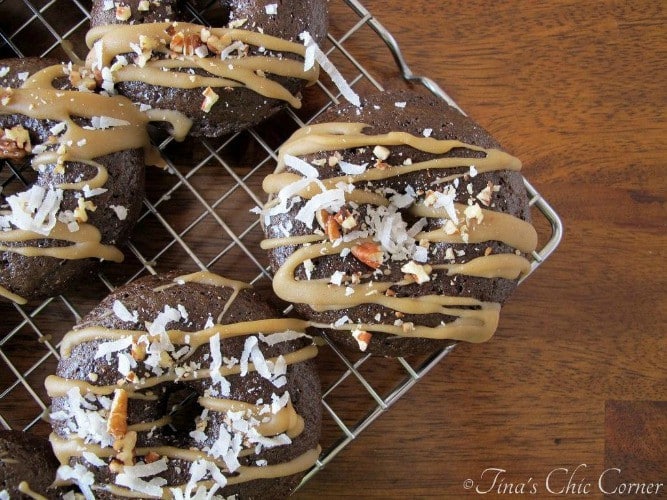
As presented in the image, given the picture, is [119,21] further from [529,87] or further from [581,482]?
[581,482]

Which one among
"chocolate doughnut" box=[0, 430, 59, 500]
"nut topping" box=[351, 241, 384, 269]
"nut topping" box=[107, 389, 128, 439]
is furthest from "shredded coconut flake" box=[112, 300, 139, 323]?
"nut topping" box=[351, 241, 384, 269]

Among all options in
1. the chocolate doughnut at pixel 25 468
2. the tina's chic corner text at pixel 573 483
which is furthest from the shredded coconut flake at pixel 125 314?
the tina's chic corner text at pixel 573 483

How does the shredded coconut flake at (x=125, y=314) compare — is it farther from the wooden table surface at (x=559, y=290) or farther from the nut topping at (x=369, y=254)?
the wooden table surface at (x=559, y=290)

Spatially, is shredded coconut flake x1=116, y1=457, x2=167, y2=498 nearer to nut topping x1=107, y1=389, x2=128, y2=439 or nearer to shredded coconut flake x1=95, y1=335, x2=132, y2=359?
nut topping x1=107, y1=389, x2=128, y2=439

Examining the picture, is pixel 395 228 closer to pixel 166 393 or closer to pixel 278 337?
pixel 278 337

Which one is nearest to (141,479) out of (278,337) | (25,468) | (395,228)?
(25,468)

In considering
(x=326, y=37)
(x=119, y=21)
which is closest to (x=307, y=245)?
(x=326, y=37)
